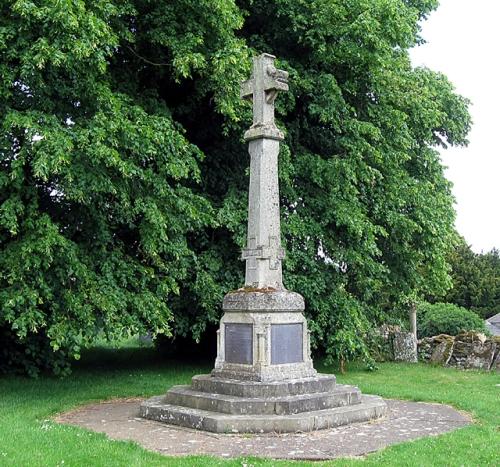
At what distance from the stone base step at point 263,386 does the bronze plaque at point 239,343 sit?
0.37m

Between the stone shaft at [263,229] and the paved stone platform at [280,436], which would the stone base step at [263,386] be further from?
the stone shaft at [263,229]

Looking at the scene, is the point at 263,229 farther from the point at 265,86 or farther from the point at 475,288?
the point at 475,288

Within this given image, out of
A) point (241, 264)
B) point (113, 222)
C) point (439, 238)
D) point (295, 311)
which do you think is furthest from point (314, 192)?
point (295, 311)

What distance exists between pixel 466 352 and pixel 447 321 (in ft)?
17.2

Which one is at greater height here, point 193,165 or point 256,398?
point 193,165

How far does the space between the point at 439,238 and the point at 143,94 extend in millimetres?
8653

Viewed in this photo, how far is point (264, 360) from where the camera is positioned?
10438mm

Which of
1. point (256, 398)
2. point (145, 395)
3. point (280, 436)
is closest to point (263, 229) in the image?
point (256, 398)

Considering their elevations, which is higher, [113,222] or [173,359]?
[113,222]

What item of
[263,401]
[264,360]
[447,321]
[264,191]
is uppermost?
[264,191]

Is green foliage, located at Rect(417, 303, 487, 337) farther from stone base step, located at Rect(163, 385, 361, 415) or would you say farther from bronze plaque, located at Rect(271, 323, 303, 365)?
bronze plaque, located at Rect(271, 323, 303, 365)

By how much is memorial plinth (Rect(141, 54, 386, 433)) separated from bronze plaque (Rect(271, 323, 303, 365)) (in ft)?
0.05

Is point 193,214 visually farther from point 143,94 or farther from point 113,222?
point 143,94

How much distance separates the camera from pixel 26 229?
12.1 meters
